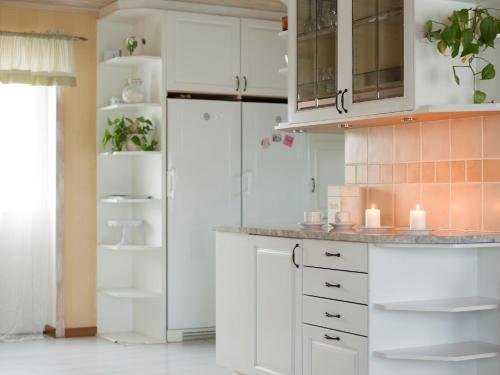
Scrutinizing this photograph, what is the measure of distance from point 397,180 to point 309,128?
56 cm

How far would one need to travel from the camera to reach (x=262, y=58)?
6336mm

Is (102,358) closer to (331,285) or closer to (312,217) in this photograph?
(312,217)

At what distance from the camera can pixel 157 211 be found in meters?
6.05

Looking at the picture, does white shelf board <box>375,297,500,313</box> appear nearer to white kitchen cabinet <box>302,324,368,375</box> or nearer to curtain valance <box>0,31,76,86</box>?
white kitchen cabinet <box>302,324,368,375</box>

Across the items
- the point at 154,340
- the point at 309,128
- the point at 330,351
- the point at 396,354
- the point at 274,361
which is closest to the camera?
the point at 396,354

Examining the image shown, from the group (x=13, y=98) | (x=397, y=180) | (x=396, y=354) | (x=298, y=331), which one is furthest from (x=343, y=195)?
(x=13, y=98)

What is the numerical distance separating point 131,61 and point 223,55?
642mm

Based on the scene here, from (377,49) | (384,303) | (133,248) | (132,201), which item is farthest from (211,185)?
(384,303)

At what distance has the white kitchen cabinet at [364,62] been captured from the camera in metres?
3.90

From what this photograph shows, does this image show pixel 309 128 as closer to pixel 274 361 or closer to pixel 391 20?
pixel 391 20

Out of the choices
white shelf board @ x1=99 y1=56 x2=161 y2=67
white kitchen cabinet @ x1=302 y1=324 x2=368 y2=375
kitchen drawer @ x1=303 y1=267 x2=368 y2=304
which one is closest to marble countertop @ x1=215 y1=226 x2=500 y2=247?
kitchen drawer @ x1=303 y1=267 x2=368 y2=304

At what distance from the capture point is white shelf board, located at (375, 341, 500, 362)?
358 cm

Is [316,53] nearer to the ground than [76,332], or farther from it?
farther from it

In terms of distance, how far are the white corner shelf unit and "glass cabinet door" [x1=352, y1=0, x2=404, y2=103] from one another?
2084 mm
